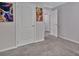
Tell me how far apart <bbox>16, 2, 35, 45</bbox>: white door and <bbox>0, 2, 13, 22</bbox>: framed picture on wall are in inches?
16.8

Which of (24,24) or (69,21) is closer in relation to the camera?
(24,24)

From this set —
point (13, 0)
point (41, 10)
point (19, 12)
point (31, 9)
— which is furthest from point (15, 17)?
point (41, 10)

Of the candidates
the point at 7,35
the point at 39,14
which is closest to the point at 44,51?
the point at 7,35

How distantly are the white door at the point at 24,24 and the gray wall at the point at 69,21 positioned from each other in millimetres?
1998

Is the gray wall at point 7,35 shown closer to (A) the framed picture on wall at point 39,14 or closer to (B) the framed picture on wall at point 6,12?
(B) the framed picture on wall at point 6,12

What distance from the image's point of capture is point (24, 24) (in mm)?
5375

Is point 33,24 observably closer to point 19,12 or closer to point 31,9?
point 31,9

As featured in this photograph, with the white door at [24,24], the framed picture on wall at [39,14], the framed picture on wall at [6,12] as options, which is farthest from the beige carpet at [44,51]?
the framed picture on wall at [39,14]

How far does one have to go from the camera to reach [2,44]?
170 inches

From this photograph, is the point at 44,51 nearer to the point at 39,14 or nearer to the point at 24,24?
the point at 24,24

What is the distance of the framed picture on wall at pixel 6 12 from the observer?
14.0 ft

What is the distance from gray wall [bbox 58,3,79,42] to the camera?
18.7ft

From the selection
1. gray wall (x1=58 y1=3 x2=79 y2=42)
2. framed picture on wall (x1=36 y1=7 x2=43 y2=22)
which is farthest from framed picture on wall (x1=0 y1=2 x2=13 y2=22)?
gray wall (x1=58 y1=3 x2=79 y2=42)

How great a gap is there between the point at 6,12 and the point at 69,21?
3.47m
